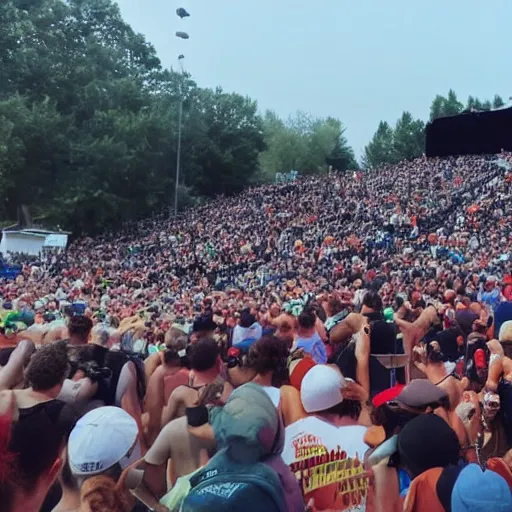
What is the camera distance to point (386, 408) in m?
3.05

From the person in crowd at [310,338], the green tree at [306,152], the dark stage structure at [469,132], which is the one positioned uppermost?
the green tree at [306,152]

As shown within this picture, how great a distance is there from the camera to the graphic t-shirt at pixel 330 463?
2994 millimetres

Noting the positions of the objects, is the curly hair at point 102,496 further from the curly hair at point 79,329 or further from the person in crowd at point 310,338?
the person in crowd at point 310,338

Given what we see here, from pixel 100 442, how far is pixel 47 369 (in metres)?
0.89

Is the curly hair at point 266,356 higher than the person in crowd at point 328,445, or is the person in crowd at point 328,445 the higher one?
the curly hair at point 266,356

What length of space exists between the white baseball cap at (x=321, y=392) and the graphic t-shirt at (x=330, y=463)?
3.1 inches

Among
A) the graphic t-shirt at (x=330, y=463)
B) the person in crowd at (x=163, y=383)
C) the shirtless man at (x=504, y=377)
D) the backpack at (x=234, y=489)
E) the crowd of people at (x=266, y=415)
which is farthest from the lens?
the person in crowd at (x=163, y=383)

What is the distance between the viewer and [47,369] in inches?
130

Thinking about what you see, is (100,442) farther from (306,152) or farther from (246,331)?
(306,152)

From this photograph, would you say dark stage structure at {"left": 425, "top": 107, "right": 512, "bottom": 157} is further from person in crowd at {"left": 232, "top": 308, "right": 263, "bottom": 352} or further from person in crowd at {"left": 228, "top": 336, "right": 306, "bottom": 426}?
person in crowd at {"left": 232, "top": 308, "right": 263, "bottom": 352}

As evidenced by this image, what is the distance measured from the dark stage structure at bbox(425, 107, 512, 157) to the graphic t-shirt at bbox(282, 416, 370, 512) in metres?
1.53

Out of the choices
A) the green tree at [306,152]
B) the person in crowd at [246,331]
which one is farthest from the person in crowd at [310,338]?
the green tree at [306,152]

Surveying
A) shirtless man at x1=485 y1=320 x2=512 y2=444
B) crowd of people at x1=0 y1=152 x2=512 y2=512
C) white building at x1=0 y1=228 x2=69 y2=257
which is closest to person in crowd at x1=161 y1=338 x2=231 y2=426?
crowd of people at x1=0 y1=152 x2=512 y2=512

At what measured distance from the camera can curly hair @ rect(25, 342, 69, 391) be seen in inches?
130
